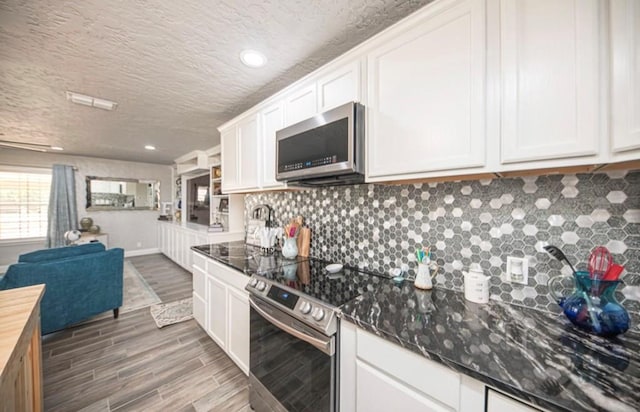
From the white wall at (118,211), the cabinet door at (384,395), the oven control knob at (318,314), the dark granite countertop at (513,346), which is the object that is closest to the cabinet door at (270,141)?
the oven control knob at (318,314)

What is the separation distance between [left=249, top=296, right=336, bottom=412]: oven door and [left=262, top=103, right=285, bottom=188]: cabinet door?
95 centimetres

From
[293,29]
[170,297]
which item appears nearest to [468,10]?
[293,29]

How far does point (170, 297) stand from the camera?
3.26 metres

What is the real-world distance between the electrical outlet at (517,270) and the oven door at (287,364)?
892 millimetres

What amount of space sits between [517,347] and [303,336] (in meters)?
0.83

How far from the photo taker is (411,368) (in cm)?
80

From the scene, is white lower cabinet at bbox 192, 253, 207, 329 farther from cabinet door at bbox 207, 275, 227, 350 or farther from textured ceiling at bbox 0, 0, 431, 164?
textured ceiling at bbox 0, 0, 431, 164

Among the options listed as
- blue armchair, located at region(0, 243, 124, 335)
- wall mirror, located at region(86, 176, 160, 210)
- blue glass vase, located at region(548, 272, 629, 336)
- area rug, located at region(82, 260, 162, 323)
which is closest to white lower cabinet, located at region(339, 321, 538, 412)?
blue glass vase, located at region(548, 272, 629, 336)

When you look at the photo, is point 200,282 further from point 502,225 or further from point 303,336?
point 502,225

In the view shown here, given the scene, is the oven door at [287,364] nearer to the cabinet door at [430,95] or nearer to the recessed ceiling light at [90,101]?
the cabinet door at [430,95]

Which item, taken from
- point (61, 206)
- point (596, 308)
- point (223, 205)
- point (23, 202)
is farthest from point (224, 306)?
point (23, 202)

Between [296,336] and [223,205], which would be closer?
[296,336]

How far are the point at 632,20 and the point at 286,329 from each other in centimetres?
170

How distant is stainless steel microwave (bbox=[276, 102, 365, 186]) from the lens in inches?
49.3
